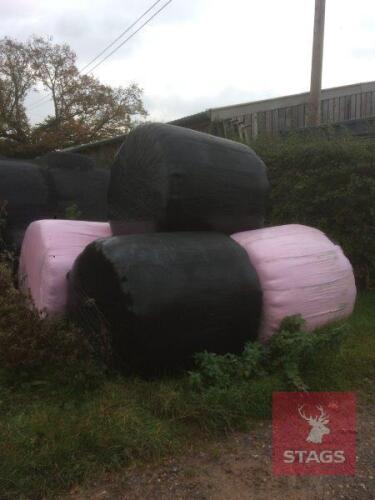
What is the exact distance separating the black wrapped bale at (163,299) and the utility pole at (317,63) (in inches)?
232

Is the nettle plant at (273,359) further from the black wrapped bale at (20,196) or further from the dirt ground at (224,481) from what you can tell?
the black wrapped bale at (20,196)

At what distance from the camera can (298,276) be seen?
11.4 feet

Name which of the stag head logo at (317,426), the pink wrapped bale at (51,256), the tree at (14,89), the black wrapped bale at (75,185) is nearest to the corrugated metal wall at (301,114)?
the black wrapped bale at (75,185)

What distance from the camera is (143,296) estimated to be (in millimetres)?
2910

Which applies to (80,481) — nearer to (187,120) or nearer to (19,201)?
(19,201)

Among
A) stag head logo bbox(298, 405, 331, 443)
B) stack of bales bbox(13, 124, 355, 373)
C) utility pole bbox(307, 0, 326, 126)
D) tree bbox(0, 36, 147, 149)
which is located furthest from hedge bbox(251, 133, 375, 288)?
tree bbox(0, 36, 147, 149)

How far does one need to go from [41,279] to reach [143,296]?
1243mm

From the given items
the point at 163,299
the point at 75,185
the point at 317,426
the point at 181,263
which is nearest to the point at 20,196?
the point at 75,185

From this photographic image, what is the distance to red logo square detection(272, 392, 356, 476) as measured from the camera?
255 cm

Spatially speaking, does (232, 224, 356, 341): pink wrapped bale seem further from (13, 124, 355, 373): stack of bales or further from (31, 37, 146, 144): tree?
(31, 37, 146, 144): tree

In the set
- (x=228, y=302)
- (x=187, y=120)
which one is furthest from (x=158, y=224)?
(x=187, y=120)

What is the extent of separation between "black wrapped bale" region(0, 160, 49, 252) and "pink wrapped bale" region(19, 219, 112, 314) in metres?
0.87

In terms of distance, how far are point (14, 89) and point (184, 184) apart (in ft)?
86.1

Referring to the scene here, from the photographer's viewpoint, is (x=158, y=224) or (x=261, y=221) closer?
(x=158, y=224)
